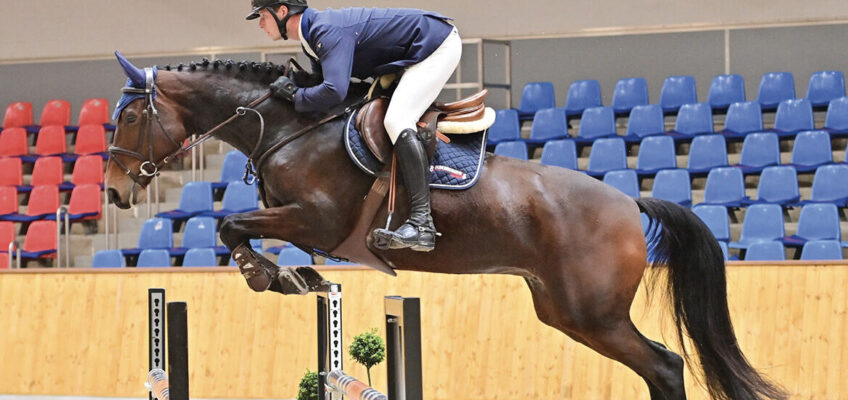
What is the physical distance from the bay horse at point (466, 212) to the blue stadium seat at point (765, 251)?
142 inches

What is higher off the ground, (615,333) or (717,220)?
(717,220)

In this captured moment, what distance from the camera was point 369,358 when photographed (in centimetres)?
528

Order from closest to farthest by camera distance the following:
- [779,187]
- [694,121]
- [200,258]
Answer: [200,258], [779,187], [694,121]

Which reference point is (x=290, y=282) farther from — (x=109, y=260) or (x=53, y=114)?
(x=53, y=114)

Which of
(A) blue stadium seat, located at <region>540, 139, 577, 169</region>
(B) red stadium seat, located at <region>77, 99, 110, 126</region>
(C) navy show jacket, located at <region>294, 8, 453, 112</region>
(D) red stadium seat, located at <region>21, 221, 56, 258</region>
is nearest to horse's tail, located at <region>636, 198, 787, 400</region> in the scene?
(C) navy show jacket, located at <region>294, 8, 453, 112</region>

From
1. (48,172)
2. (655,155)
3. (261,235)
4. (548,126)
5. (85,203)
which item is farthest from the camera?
(48,172)

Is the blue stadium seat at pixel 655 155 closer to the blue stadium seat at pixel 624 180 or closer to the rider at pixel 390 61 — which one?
the blue stadium seat at pixel 624 180

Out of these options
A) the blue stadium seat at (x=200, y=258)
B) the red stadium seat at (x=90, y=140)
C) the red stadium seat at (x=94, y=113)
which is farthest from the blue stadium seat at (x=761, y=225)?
the red stadium seat at (x=94, y=113)

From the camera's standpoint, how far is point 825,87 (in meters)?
10.7

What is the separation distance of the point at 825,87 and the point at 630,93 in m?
2.16

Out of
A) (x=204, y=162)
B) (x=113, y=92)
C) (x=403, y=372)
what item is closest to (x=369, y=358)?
(x=403, y=372)

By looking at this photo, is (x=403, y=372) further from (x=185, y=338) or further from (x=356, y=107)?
(x=356, y=107)

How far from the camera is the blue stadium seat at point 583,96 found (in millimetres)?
11492

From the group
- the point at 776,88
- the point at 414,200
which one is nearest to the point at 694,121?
the point at 776,88
